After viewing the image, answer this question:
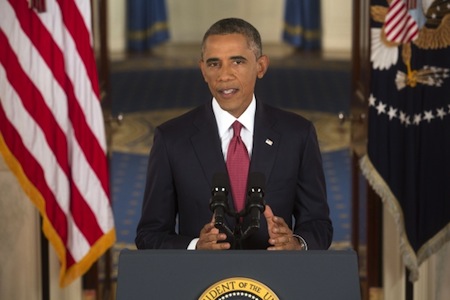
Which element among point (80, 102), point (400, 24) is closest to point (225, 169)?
point (80, 102)

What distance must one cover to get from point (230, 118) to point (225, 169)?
165 millimetres

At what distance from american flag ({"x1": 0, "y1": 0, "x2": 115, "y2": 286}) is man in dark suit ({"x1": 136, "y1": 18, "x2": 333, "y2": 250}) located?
5.96ft

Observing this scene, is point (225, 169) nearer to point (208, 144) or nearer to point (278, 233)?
point (208, 144)

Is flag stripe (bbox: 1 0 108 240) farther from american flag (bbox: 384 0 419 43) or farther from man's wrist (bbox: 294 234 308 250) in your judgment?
man's wrist (bbox: 294 234 308 250)

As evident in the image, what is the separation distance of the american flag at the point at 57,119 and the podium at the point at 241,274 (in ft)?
8.91

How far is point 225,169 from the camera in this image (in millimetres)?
3199

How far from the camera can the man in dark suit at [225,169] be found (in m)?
3.16

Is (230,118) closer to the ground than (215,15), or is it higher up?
higher up

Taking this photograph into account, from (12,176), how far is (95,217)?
0.60 meters

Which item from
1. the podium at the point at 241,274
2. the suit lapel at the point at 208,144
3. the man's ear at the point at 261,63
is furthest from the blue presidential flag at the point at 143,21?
the podium at the point at 241,274

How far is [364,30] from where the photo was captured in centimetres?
601

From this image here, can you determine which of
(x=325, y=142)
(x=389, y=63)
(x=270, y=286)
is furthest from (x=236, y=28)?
(x=325, y=142)

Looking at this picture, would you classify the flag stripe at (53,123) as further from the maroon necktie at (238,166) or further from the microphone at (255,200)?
the microphone at (255,200)

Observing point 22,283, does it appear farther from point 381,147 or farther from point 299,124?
point 299,124
